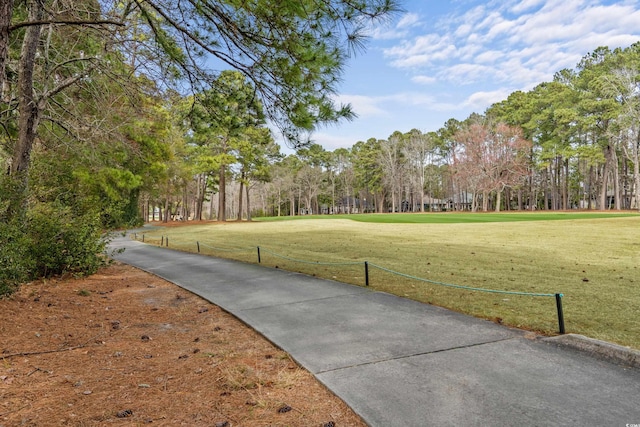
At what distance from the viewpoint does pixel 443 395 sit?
2846 millimetres

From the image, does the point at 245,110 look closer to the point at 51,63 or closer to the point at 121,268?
the point at 51,63

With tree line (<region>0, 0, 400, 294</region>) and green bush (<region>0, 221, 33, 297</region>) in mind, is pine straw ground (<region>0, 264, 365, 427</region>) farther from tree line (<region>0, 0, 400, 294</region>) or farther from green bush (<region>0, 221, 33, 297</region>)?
tree line (<region>0, 0, 400, 294</region>)

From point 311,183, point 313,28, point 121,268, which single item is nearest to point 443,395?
point 313,28

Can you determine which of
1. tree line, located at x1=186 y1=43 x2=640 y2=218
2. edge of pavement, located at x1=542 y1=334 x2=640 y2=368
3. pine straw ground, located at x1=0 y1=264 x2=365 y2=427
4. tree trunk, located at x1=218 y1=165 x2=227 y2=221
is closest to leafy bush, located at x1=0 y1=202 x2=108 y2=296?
pine straw ground, located at x1=0 y1=264 x2=365 y2=427

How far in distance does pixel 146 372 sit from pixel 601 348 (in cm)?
461

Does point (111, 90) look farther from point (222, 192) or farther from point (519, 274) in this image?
point (222, 192)

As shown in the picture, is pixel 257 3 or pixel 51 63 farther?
pixel 51 63

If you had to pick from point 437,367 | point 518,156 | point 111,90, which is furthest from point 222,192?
point 518,156

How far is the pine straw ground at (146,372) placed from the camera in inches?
106

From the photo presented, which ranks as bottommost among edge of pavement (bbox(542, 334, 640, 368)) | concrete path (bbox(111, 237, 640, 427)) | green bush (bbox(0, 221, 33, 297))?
concrete path (bbox(111, 237, 640, 427))

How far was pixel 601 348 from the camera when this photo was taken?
139 inches

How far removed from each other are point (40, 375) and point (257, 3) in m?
4.97

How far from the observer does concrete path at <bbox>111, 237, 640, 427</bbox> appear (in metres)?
2.60

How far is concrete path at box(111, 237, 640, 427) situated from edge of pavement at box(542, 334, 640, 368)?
0.30 ft
